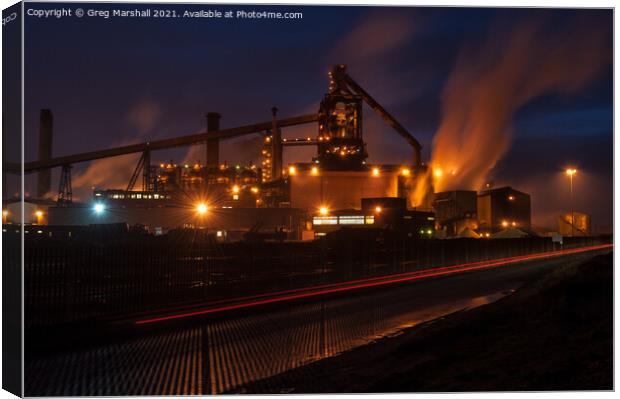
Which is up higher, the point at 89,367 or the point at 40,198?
the point at 40,198

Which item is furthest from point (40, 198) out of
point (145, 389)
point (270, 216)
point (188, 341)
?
point (145, 389)

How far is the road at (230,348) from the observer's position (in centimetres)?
860

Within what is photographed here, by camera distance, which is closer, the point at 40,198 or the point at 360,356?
the point at 360,356

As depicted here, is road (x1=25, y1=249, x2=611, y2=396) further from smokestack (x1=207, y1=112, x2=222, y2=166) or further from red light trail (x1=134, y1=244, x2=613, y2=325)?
smokestack (x1=207, y1=112, x2=222, y2=166)

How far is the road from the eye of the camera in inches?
339

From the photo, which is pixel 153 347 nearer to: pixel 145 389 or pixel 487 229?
pixel 145 389

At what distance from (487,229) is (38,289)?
75025 mm

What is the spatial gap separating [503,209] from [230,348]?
73.5m

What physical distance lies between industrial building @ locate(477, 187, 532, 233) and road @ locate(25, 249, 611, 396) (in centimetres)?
6179

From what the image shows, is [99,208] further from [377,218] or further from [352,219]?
[377,218]

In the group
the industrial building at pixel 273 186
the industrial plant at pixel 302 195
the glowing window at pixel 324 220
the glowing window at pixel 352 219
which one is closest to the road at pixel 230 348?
the industrial plant at pixel 302 195

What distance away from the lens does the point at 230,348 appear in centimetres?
1103

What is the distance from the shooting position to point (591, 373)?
9.12m

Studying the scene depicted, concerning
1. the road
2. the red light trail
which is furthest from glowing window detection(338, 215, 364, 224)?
the road
